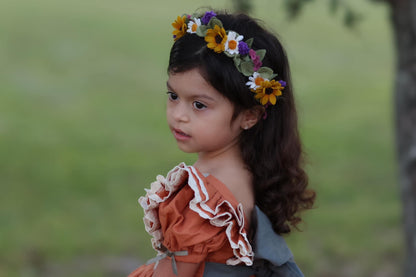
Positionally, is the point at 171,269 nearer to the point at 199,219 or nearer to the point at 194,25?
the point at 199,219

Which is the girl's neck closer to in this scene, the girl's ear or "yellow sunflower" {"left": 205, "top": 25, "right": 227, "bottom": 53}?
the girl's ear

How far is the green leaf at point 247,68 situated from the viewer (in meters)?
2.03

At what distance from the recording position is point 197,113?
2.03 meters

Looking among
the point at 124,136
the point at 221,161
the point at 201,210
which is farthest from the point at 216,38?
the point at 124,136

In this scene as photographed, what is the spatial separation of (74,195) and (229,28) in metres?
4.76

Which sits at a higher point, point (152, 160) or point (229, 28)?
point (229, 28)

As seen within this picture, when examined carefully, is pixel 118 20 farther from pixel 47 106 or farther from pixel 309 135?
pixel 309 135

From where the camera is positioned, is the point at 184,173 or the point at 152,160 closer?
the point at 184,173

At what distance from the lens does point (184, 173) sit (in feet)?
6.59

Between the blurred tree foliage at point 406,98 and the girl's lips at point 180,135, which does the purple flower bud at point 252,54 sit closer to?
the girl's lips at point 180,135

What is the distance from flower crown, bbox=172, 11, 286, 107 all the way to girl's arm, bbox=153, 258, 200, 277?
57cm

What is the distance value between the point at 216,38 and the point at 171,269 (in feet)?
2.45

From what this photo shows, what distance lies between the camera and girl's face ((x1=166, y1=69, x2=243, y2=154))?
2016 millimetres

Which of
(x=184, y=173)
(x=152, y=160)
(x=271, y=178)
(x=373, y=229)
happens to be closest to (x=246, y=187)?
(x=271, y=178)
